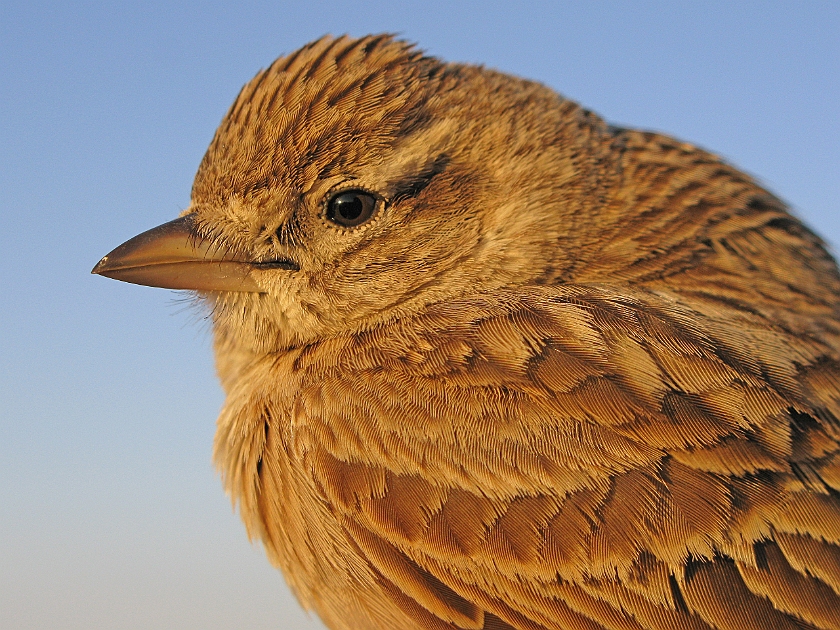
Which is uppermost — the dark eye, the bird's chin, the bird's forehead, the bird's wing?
the bird's forehead

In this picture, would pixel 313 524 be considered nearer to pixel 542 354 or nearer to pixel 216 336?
pixel 542 354

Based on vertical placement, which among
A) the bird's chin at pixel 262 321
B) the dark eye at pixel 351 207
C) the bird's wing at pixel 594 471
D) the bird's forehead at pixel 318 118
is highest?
the bird's forehead at pixel 318 118

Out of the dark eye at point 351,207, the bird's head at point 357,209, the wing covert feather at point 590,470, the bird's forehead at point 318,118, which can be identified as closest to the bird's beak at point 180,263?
the bird's head at point 357,209

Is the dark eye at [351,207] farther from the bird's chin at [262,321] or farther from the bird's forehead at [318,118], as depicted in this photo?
the bird's chin at [262,321]

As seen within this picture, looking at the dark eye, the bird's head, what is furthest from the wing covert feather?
the dark eye

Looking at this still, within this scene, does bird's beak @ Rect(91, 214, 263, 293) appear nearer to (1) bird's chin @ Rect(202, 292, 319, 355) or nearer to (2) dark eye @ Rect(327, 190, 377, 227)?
(1) bird's chin @ Rect(202, 292, 319, 355)

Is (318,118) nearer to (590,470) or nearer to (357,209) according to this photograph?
(357,209)
